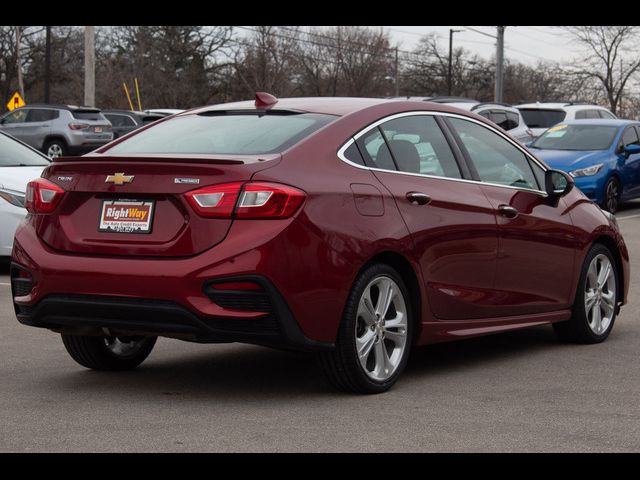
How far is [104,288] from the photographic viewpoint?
6.00m

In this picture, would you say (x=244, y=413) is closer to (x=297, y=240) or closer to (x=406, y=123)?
(x=297, y=240)

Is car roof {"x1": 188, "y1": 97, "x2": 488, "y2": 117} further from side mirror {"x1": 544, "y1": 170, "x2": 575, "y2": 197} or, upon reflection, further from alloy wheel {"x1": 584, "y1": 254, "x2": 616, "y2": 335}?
alloy wheel {"x1": 584, "y1": 254, "x2": 616, "y2": 335}

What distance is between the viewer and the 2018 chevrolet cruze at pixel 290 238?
5.88 meters

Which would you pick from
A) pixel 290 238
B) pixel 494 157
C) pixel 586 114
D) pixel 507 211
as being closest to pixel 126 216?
pixel 290 238

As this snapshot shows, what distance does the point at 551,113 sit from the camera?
1184 inches

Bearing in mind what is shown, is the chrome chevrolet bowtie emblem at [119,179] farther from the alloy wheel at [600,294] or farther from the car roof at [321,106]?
the alloy wheel at [600,294]

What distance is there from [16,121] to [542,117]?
46.7ft

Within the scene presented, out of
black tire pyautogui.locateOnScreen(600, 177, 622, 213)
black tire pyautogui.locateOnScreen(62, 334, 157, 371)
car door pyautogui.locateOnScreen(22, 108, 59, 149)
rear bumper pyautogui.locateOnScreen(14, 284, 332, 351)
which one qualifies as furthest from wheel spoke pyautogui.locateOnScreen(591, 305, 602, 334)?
car door pyautogui.locateOnScreen(22, 108, 59, 149)

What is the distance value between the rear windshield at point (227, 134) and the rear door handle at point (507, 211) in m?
1.33

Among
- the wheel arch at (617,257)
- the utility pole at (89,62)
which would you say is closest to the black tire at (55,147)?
the utility pole at (89,62)

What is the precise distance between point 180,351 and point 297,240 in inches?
87.6
